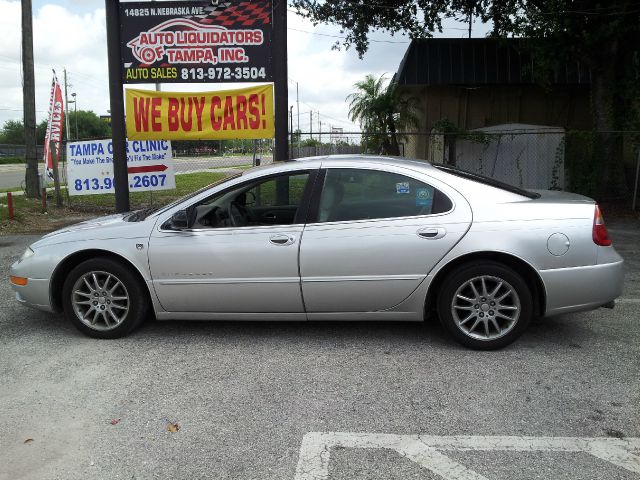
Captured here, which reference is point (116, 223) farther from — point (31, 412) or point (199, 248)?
point (31, 412)

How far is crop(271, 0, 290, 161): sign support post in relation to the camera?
28.0 ft

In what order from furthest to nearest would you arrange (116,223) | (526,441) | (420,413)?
1. (116,223)
2. (420,413)
3. (526,441)

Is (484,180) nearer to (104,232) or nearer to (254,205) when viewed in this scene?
(254,205)

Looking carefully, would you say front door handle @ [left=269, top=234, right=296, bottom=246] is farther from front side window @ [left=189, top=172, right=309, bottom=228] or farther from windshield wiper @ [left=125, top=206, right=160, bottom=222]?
windshield wiper @ [left=125, top=206, right=160, bottom=222]

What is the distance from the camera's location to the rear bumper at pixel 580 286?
14.0 feet

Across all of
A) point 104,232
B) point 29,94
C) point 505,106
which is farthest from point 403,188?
point 29,94

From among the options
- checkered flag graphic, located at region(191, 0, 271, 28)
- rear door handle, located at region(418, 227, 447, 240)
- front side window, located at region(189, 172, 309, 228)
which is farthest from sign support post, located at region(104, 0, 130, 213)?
rear door handle, located at region(418, 227, 447, 240)

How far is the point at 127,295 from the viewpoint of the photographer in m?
4.67

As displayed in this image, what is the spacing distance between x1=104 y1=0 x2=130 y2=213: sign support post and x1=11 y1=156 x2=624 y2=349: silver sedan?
167 inches

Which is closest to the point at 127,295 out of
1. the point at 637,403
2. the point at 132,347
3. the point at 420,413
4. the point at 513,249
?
the point at 132,347

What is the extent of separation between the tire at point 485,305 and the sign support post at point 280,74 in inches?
190

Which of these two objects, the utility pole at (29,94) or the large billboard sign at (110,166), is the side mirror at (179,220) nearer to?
the large billboard sign at (110,166)

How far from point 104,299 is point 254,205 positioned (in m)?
1.62

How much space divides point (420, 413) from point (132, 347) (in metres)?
2.46
